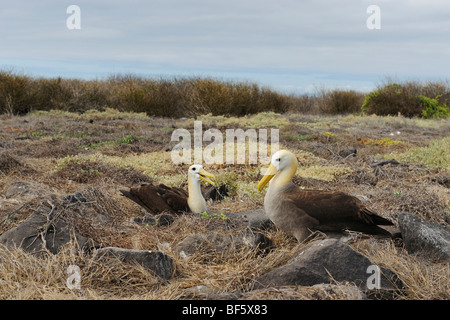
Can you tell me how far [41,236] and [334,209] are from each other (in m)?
2.79

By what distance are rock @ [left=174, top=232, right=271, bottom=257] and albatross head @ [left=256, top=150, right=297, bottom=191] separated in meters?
0.51

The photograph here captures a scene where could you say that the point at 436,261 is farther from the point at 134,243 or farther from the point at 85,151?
the point at 85,151

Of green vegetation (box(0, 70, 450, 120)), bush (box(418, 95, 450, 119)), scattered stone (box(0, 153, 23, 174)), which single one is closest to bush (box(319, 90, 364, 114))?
green vegetation (box(0, 70, 450, 120))

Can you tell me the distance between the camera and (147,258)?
161 inches

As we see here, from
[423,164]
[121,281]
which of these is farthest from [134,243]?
[423,164]

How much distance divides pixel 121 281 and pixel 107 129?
14.9 meters

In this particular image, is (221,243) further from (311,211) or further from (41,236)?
(41,236)

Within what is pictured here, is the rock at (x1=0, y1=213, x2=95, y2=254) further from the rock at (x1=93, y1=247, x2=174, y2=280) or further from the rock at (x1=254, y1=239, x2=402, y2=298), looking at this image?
the rock at (x1=254, y1=239, x2=402, y2=298)

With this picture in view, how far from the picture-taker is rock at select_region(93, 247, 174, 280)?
4.07 metres

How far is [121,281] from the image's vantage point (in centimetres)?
406

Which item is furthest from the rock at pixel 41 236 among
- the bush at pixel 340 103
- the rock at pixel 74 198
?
the bush at pixel 340 103

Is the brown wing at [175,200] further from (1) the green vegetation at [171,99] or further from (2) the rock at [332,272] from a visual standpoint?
(1) the green vegetation at [171,99]

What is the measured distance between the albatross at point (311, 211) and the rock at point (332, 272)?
0.60 metres

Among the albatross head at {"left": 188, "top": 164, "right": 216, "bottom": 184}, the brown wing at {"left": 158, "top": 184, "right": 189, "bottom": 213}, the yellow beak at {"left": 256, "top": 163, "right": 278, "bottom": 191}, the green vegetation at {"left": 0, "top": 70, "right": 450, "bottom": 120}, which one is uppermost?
the green vegetation at {"left": 0, "top": 70, "right": 450, "bottom": 120}
